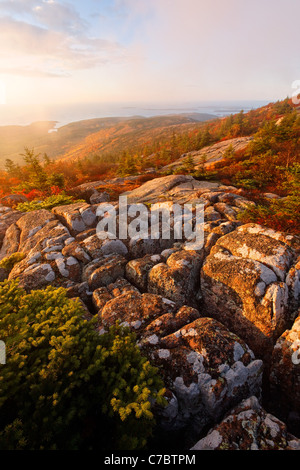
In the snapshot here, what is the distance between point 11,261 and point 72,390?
9077 millimetres

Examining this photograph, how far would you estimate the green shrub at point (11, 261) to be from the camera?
10323 mm

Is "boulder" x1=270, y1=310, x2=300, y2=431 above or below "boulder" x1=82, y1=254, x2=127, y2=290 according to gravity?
below

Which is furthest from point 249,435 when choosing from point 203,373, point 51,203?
point 51,203

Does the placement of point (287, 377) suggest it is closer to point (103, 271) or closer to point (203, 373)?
point (203, 373)

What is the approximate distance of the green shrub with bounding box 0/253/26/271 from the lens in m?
10.3

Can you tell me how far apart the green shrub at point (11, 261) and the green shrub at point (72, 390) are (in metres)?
6.78

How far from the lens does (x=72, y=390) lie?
3.94 meters

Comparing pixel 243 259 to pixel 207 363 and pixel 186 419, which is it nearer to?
pixel 207 363

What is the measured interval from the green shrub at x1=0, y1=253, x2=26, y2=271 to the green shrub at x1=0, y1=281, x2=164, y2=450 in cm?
678

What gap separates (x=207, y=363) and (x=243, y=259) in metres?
3.98

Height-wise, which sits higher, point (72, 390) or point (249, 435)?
point (72, 390)

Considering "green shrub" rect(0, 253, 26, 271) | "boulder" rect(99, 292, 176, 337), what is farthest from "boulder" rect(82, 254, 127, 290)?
"green shrub" rect(0, 253, 26, 271)

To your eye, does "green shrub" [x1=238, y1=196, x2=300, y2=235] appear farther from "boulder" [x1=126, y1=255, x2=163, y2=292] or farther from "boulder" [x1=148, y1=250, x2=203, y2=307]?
"boulder" [x1=126, y1=255, x2=163, y2=292]
